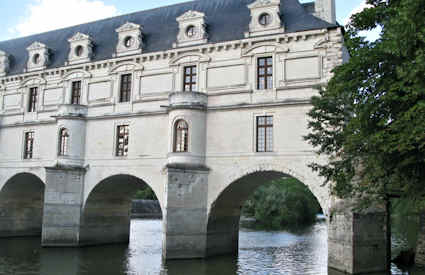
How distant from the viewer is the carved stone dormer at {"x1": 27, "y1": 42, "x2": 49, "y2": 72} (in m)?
26.6

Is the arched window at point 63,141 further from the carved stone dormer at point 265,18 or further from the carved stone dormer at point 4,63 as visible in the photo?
the carved stone dormer at point 265,18

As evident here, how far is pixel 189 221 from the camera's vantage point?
63.1 feet

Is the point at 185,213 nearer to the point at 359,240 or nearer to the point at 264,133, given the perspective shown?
the point at 264,133

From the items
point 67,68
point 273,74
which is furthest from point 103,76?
point 273,74

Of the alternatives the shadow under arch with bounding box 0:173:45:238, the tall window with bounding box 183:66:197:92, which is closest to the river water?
the shadow under arch with bounding box 0:173:45:238

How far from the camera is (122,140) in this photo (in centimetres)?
2294

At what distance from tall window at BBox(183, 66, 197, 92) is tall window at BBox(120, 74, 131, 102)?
3.44m

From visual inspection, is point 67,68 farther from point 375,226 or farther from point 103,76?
point 375,226

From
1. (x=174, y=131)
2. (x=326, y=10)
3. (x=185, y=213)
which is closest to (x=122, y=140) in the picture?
(x=174, y=131)

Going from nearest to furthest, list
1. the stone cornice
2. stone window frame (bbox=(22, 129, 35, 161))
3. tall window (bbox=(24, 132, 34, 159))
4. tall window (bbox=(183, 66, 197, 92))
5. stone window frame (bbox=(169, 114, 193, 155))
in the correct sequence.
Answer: the stone cornice
stone window frame (bbox=(169, 114, 193, 155))
tall window (bbox=(183, 66, 197, 92))
stone window frame (bbox=(22, 129, 35, 161))
tall window (bbox=(24, 132, 34, 159))

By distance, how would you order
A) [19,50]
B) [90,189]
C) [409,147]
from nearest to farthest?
[409,147] < [90,189] < [19,50]

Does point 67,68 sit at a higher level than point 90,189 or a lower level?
higher

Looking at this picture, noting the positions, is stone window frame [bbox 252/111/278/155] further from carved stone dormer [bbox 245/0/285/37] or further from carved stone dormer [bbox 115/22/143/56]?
carved stone dormer [bbox 115/22/143/56]

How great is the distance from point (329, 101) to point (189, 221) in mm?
8524
